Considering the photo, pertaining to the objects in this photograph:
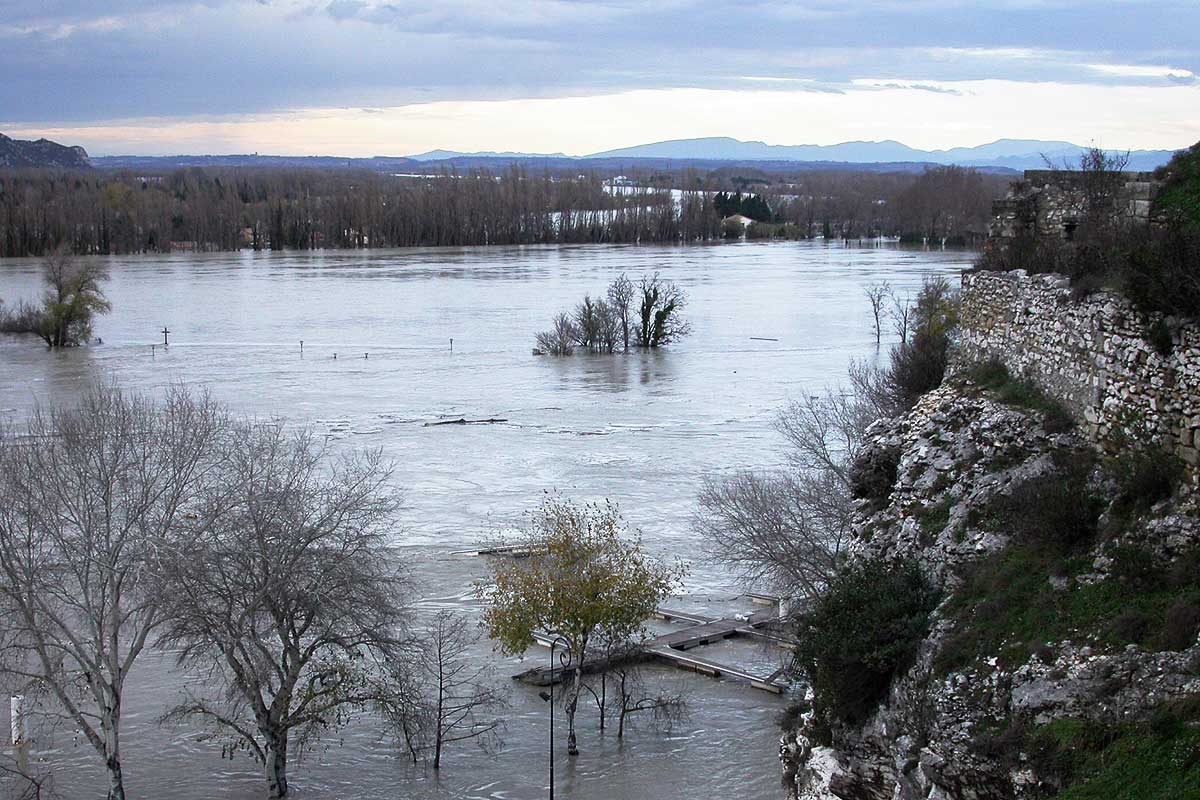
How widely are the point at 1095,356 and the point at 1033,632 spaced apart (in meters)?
2.47

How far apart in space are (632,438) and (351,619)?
57.0 feet

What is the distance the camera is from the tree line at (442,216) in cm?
10344

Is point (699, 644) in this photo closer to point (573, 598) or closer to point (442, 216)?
point (573, 598)

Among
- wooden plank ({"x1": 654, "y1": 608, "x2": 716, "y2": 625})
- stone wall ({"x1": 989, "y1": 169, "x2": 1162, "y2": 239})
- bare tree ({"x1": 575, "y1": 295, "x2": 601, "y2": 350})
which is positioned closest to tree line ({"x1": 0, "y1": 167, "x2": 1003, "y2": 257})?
bare tree ({"x1": 575, "y1": 295, "x2": 601, "y2": 350})

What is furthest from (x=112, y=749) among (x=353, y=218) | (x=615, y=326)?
(x=353, y=218)

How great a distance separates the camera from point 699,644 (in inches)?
747

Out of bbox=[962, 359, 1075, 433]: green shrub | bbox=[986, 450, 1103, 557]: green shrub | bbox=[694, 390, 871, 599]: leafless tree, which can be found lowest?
bbox=[694, 390, 871, 599]: leafless tree

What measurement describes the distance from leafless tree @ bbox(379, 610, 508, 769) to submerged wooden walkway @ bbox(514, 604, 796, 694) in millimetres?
815

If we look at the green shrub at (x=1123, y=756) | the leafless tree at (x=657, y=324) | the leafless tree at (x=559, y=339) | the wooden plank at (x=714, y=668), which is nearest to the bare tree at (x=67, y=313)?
the leafless tree at (x=559, y=339)

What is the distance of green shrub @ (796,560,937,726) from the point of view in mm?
8961

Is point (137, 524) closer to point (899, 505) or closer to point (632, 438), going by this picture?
point (899, 505)

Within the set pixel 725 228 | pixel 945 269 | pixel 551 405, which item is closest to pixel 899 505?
pixel 551 405

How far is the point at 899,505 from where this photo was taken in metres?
10.6

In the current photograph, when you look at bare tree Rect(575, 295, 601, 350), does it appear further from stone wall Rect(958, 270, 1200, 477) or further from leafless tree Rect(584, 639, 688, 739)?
stone wall Rect(958, 270, 1200, 477)
